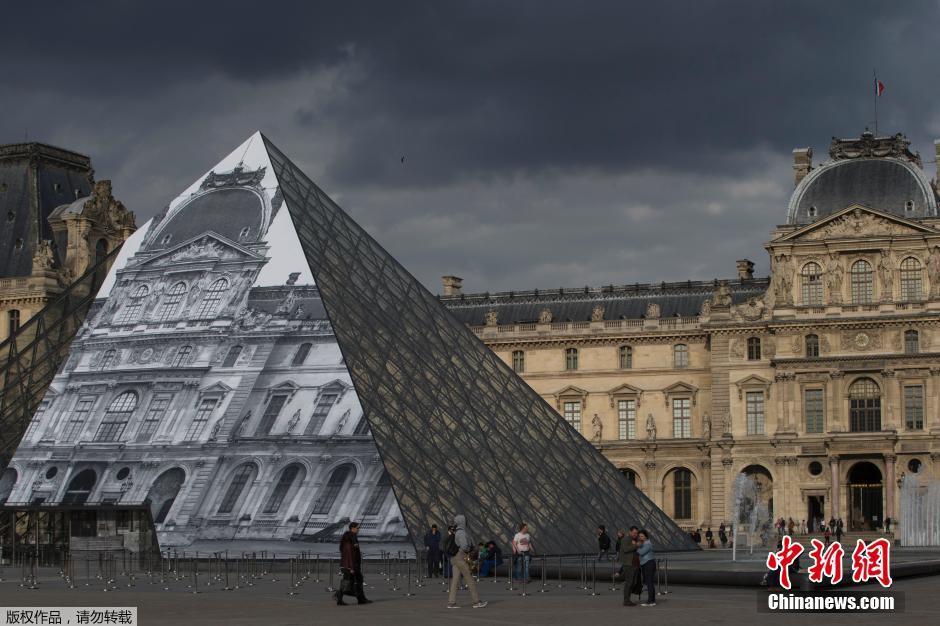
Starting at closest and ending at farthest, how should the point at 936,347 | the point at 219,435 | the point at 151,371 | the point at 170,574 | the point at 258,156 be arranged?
the point at 170,574, the point at 219,435, the point at 151,371, the point at 258,156, the point at 936,347

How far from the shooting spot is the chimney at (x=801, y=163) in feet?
227

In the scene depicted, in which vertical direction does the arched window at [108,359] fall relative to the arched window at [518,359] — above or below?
below

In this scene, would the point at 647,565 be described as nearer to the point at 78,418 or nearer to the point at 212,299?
the point at 212,299

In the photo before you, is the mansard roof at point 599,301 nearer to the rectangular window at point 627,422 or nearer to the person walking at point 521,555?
the rectangular window at point 627,422

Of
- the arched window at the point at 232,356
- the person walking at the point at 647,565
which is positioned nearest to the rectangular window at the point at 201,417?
the arched window at the point at 232,356

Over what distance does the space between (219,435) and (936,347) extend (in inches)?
1580

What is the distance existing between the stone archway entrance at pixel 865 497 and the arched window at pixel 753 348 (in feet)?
18.4

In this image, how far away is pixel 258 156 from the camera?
1439 inches

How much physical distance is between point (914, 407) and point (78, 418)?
1557 inches

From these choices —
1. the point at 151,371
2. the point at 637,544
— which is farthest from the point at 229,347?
the point at 637,544

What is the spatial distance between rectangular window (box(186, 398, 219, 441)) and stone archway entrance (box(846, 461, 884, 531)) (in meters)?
37.7

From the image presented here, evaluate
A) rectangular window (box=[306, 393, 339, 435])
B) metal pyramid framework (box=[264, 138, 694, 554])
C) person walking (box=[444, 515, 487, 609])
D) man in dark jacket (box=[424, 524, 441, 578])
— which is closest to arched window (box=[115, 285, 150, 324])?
metal pyramid framework (box=[264, 138, 694, 554])

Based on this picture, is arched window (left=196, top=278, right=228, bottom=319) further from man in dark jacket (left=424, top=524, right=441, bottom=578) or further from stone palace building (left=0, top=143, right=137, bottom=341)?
stone palace building (left=0, top=143, right=137, bottom=341)

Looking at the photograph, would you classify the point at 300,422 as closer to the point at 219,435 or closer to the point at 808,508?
the point at 219,435
